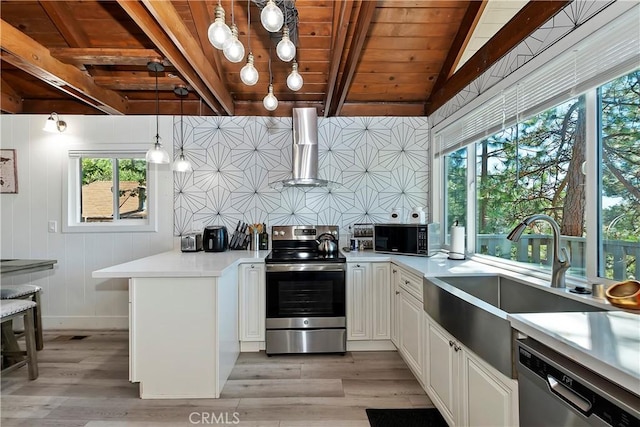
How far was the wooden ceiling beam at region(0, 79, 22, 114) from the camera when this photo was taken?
3.09 meters

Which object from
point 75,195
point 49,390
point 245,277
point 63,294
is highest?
point 75,195

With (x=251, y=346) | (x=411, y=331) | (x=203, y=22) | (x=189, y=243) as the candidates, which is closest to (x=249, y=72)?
(x=203, y=22)

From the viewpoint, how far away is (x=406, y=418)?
1.83m

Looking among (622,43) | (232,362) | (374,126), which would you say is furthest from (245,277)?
(622,43)

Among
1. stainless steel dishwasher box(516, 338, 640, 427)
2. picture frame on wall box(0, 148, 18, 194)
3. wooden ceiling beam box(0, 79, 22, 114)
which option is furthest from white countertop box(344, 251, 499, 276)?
wooden ceiling beam box(0, 79, 22, 114)

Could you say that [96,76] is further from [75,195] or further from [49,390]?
[49,390]

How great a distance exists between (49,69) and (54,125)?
2.39ft

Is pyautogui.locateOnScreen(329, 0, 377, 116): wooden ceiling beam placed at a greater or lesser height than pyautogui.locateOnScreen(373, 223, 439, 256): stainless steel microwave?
greater

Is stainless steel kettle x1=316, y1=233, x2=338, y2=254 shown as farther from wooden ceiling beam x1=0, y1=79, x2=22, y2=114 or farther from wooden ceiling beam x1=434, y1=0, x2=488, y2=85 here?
wooden ceiling beam x1=0, y1=79, x2=22, y2=114

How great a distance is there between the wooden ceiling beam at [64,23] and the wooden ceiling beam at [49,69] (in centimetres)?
26

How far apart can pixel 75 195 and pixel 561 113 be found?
4.43 m

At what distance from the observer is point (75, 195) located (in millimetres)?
3330

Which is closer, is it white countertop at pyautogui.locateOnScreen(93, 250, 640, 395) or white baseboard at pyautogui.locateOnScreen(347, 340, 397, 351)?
white countertop at pyautogui.locateOnScreen(93, 250, 640, 395)

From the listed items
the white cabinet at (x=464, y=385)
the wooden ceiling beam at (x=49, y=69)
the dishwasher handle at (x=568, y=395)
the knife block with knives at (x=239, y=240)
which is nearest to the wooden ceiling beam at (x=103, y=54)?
the wooden ceiling beam at (x=49, y=69)
